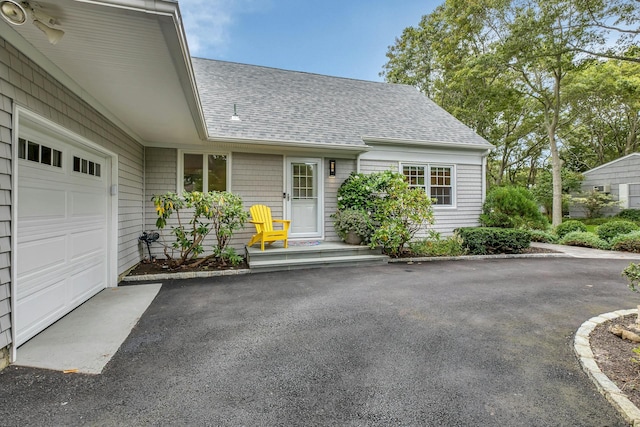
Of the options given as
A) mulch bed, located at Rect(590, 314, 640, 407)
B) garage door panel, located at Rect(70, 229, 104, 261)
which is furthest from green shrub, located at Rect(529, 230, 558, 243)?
garage door panel, located at Rect(70, 229, 104, 261)

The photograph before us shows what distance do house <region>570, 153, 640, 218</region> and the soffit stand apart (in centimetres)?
1625

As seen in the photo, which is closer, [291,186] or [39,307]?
[39,307]

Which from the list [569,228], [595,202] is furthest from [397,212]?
[595,202]

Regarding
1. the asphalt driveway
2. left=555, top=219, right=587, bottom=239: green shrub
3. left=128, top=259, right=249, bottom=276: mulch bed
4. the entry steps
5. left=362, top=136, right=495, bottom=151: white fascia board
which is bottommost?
the asphalt driveway

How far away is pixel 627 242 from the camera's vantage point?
7.34 m

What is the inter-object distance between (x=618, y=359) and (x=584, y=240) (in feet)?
25.6

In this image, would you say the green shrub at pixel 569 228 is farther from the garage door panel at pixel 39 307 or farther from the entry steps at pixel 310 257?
the garage door panel at pixel 39 307

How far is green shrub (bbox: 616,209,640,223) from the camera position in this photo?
1112 cm

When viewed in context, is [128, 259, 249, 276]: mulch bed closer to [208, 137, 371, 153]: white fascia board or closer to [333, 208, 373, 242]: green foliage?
[333, 208, 373, 242]: green foliage

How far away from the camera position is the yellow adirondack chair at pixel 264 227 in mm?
5648

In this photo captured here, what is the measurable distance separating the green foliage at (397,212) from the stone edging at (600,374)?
Answer: 3487 mm

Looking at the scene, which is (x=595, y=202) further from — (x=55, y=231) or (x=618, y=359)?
(x=55, y=231)

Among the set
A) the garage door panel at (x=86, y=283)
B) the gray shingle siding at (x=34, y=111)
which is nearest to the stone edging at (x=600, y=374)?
the gray shingle siding at (x=34, y=111)

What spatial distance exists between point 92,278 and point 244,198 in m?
3.12
